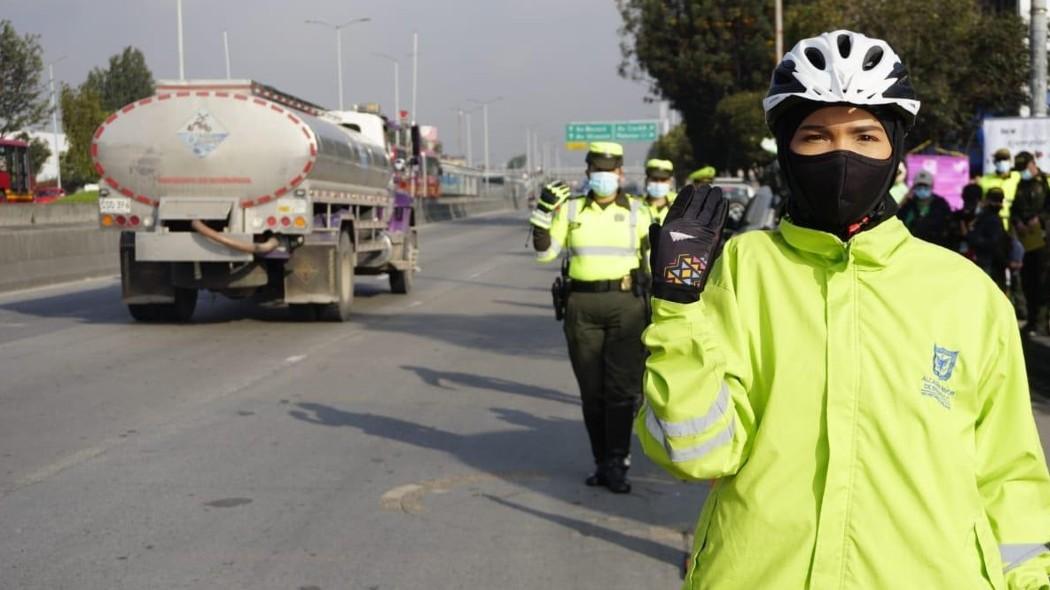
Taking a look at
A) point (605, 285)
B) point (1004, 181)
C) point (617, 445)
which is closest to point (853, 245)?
point (617, 445)

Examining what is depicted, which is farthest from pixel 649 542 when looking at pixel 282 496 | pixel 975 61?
pixel 975 61

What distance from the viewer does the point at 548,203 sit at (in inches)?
331

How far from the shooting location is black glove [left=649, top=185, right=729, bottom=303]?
2.52 m

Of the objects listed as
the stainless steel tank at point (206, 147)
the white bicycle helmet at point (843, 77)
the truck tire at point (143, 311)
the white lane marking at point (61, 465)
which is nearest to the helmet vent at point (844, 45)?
the white bicycle helmet at point (843, 77)

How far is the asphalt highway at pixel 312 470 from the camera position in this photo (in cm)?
629

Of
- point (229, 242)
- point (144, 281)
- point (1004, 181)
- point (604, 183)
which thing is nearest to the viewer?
point (604, 183)

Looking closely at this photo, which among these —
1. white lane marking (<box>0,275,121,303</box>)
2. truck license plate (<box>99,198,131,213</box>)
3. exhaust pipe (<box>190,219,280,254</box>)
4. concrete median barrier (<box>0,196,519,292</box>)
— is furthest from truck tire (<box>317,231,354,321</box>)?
concrete median barrier (<box>0,196,519,292</box>)

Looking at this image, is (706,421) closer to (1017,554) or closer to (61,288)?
(1017,554)

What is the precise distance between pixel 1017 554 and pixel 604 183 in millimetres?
5778

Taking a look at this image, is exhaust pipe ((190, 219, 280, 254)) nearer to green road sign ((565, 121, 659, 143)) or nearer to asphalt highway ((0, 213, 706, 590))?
asphalt highway ((0, 213, 706, 590))

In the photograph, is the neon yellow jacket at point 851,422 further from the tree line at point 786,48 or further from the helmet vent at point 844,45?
the tree line at point 786,48

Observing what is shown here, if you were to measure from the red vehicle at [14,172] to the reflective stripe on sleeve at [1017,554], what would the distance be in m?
51.2

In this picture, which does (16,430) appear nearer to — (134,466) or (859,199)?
(134,466)

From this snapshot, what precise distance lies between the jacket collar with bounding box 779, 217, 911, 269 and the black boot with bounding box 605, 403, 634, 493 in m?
5.24
